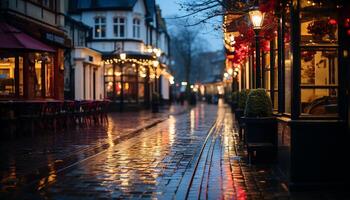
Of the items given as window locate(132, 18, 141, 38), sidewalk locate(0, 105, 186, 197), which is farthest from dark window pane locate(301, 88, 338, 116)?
window locate(132, 18, 141, 38)

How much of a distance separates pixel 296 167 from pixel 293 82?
1338 mm

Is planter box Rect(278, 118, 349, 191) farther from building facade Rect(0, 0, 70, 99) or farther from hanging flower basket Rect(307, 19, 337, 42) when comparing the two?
building facade Rect(0, 0, 70, 99)

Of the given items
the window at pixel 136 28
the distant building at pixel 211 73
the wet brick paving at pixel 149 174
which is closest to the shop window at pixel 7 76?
the wet brick paving at pixel 149 174

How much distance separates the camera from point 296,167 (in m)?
9.17

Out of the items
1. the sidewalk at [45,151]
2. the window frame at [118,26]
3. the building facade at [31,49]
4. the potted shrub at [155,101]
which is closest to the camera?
the sidewalk at [45,151]

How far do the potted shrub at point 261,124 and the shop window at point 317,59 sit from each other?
2973mm

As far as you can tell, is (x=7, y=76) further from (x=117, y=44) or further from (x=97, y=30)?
(x=97, y=30)

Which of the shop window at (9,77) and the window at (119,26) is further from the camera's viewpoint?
the window at (119,26)

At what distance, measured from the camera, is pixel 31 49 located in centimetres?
1909

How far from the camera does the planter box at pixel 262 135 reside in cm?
1239

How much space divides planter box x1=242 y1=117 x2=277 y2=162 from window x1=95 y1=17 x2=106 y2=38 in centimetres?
3581

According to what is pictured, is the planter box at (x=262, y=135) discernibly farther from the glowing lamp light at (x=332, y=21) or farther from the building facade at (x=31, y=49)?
the building facade at (x=31, y=49)

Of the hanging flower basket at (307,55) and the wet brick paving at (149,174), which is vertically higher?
the hanging flower basket at (307,55)

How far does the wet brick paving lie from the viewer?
9000 millimetres
